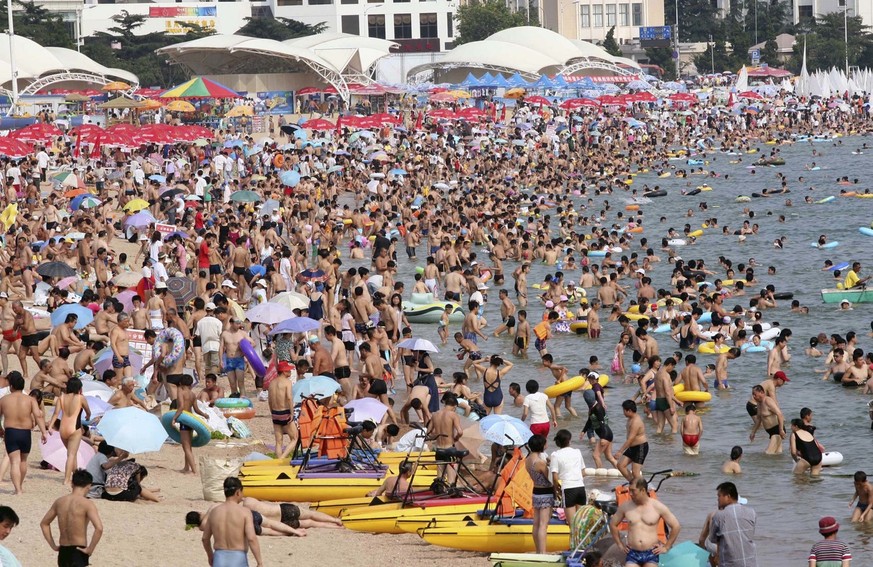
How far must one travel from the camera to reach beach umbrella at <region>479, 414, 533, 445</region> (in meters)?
12.8

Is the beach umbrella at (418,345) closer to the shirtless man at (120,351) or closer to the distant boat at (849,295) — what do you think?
the shirtless man at (120,351)

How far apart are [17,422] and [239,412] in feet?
16.8

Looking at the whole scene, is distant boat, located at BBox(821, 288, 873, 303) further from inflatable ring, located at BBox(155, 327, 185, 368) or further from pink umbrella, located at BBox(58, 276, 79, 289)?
inflatable ring, located at BBox(155, 327, 185, 368)

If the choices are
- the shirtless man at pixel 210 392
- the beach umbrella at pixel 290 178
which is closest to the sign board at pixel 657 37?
the beach umbrella at pixel 290 178

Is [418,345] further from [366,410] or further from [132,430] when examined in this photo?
[132,430]

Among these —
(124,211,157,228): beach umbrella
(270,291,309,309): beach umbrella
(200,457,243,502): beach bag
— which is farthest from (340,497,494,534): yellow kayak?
(124,211,157,228): beach umbrella

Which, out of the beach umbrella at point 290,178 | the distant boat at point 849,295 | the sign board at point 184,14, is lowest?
the distant boat at point 849,295

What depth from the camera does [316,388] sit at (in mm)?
14305

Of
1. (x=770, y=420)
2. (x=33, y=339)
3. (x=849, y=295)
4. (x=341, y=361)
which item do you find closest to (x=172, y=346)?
(x=341, y=361)

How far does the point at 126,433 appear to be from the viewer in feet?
37.8

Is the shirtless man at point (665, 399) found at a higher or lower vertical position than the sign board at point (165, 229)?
lower

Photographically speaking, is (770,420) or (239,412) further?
(239,412)

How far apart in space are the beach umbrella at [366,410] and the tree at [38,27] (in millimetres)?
63380

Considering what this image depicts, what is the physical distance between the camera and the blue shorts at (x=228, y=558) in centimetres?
895
